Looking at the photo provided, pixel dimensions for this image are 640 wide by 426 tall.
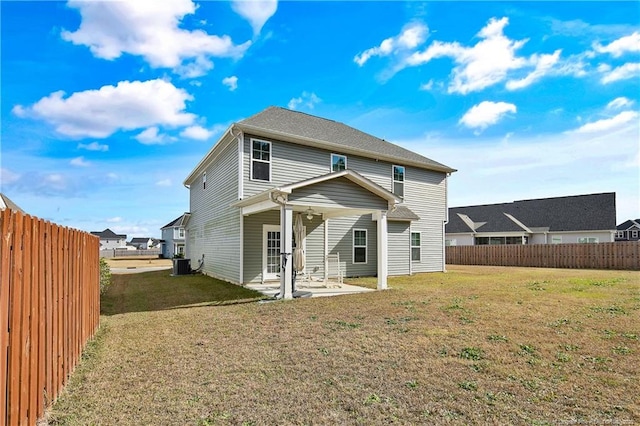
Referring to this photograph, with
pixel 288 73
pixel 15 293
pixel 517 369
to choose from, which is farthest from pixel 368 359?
pixel 288 73

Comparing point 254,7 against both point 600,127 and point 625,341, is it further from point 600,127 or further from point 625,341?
point 600,127

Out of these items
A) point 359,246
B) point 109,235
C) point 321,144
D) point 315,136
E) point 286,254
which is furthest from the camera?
point 109,235

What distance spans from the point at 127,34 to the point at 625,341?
41.3ft

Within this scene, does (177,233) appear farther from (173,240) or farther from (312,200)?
(312,200)

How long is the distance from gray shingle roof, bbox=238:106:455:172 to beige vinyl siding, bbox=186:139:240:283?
1.82 metres

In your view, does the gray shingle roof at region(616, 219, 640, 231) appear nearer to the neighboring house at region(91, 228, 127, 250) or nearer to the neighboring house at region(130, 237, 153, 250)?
the neighboring house at region(130, 237, 153, 250)

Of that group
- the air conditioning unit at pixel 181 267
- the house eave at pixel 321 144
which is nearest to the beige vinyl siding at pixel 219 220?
the air conditioning unit at pixel 181 267

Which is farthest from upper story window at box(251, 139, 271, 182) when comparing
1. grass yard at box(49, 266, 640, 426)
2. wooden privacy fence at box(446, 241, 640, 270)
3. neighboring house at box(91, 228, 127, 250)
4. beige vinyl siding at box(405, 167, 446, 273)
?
neighboring house at box(91, 228, 127, 250)

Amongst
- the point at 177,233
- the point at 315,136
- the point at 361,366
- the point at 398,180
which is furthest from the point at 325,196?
the point at 177,233

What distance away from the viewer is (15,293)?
2.46m

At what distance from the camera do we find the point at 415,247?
56.1ft

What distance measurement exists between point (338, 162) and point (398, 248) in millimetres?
5095

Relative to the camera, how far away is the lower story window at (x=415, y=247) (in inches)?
670

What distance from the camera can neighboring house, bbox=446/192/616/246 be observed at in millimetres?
27972
